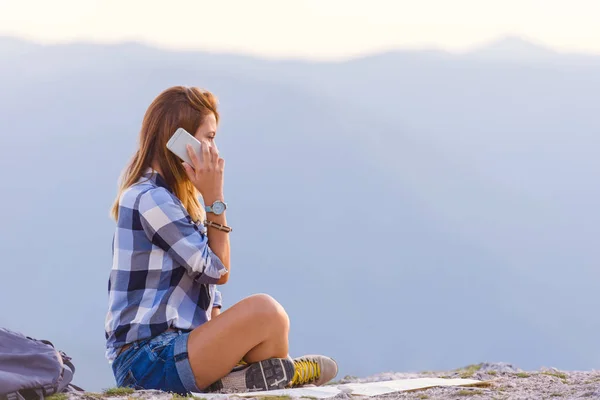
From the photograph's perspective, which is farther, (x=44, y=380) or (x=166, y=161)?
(x=166, y=161)

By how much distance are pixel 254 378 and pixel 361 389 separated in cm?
66

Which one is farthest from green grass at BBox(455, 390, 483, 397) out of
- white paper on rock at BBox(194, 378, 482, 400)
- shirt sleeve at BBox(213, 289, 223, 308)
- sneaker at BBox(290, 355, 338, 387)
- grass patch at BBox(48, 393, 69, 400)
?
grass patch at BBox(48, 393, 69, 400)

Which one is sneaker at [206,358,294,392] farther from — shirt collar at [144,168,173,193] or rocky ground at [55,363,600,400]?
shirt collar at [144,168,173,193]

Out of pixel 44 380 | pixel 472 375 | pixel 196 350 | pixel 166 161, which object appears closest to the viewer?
pixel 44 380

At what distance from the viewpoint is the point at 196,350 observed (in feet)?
15.7

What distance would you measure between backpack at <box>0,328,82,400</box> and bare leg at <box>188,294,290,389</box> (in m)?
0.74

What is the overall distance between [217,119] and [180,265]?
1003mm

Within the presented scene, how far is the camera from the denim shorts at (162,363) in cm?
480

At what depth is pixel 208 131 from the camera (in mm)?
5180

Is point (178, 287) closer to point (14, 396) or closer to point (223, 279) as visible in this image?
point (223, 279)

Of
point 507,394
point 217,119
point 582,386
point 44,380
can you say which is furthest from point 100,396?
point 582,386

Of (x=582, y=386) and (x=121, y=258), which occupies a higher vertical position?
(x=121, y=258)

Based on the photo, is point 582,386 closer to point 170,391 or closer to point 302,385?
point 302,385

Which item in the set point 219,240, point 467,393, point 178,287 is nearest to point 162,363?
point 178,287
